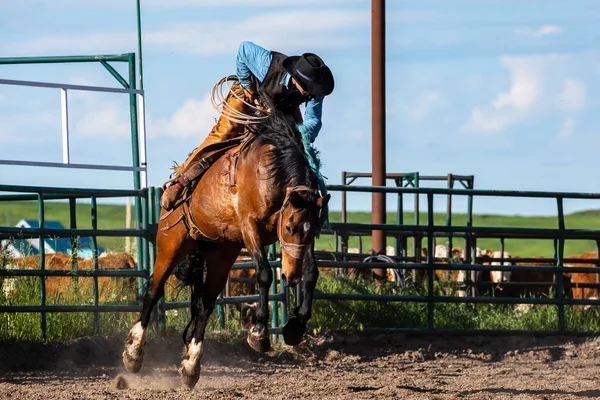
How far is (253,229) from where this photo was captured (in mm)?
6289

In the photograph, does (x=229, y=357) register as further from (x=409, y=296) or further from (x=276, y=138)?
(x=276, y=138)

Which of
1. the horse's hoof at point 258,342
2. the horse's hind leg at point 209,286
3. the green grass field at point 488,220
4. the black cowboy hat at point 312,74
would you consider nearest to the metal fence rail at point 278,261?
the horse's hind leg at point 209,286

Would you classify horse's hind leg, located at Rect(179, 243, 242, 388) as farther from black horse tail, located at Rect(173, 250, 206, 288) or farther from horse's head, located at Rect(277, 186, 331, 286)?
horse's head, located at Rect(277, 186, 331, 286)

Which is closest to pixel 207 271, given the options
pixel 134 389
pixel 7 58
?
pixel 134 389

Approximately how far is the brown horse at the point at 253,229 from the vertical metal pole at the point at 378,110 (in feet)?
16.0

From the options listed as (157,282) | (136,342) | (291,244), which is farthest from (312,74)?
(136,342)

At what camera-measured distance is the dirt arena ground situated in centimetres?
681

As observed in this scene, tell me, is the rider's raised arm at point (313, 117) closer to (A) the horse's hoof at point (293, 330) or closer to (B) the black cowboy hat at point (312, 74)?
(B) the black cowboy hat at point (312, 74)

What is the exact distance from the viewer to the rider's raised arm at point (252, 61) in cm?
673

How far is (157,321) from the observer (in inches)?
351

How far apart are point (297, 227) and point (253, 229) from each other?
467 millimetres

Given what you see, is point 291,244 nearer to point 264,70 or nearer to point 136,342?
point 264,70

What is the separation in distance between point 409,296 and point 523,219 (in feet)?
200

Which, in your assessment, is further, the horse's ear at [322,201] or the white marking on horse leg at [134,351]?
the white marking on horse leg at [134,351]
